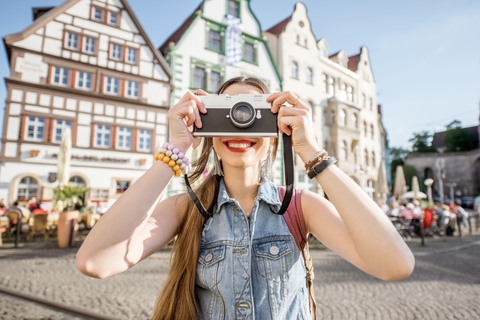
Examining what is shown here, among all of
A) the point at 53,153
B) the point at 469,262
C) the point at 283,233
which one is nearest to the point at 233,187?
the point at 283,233

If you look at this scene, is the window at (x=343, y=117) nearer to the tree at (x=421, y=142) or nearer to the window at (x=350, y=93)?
the window at (x=350, y=93)

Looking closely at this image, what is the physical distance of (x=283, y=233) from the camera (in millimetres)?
1242

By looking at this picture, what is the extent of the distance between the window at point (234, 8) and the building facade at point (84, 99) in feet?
20.9

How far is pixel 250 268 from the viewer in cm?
116

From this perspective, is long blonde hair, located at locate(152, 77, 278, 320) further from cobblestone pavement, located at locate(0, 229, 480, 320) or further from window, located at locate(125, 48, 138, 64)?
window, located at locate(125, 48, 138, 64)

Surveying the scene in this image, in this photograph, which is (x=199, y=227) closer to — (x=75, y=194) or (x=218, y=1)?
(x=75, y=194)

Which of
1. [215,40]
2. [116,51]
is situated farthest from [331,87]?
[116,51]

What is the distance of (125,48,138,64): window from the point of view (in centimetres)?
1548

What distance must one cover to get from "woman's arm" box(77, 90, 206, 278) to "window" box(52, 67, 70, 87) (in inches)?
603

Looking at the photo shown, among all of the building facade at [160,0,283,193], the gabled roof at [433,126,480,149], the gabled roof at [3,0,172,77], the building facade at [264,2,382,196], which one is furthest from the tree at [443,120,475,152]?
the gabled roof at [3,0,172,77]

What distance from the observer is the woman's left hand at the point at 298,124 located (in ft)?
3.90

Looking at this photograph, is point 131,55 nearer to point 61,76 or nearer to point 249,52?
point 61,76

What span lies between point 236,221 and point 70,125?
15095 millimetres

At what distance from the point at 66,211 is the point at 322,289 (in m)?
7.40
